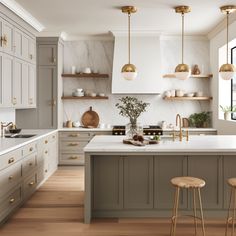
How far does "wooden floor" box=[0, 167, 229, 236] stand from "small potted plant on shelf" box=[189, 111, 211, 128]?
11.4 ft

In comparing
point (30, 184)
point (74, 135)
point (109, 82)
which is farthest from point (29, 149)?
point (109, 82)

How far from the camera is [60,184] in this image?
19.1 ft

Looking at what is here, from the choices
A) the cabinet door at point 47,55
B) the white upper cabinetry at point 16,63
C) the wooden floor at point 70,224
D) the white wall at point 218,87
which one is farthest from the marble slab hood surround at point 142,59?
the wooden floor at point 70,224

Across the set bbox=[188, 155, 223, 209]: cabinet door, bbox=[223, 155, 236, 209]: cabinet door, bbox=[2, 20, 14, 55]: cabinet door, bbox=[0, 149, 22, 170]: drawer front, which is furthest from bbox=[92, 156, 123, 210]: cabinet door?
bbox=[2, 20, 14, 55]: cabinet door

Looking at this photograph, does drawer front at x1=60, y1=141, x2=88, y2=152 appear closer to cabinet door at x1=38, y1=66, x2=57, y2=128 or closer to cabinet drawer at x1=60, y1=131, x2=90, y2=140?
cabinet drawer at x1=60, y1=131, x2=90, y2=140

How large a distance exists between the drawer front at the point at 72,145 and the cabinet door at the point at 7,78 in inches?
86.7

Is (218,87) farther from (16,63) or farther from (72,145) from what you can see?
(16,63)

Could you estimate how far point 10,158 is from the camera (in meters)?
3.97

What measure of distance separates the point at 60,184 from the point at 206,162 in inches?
107

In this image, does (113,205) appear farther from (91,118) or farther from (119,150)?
(91,118)

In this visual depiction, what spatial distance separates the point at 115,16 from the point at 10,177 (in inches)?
128

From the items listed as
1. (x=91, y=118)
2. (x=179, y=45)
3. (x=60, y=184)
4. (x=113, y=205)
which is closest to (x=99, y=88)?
(x=91, y=118)

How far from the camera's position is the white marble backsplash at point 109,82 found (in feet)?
24.7

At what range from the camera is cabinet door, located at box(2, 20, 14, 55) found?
474cm
